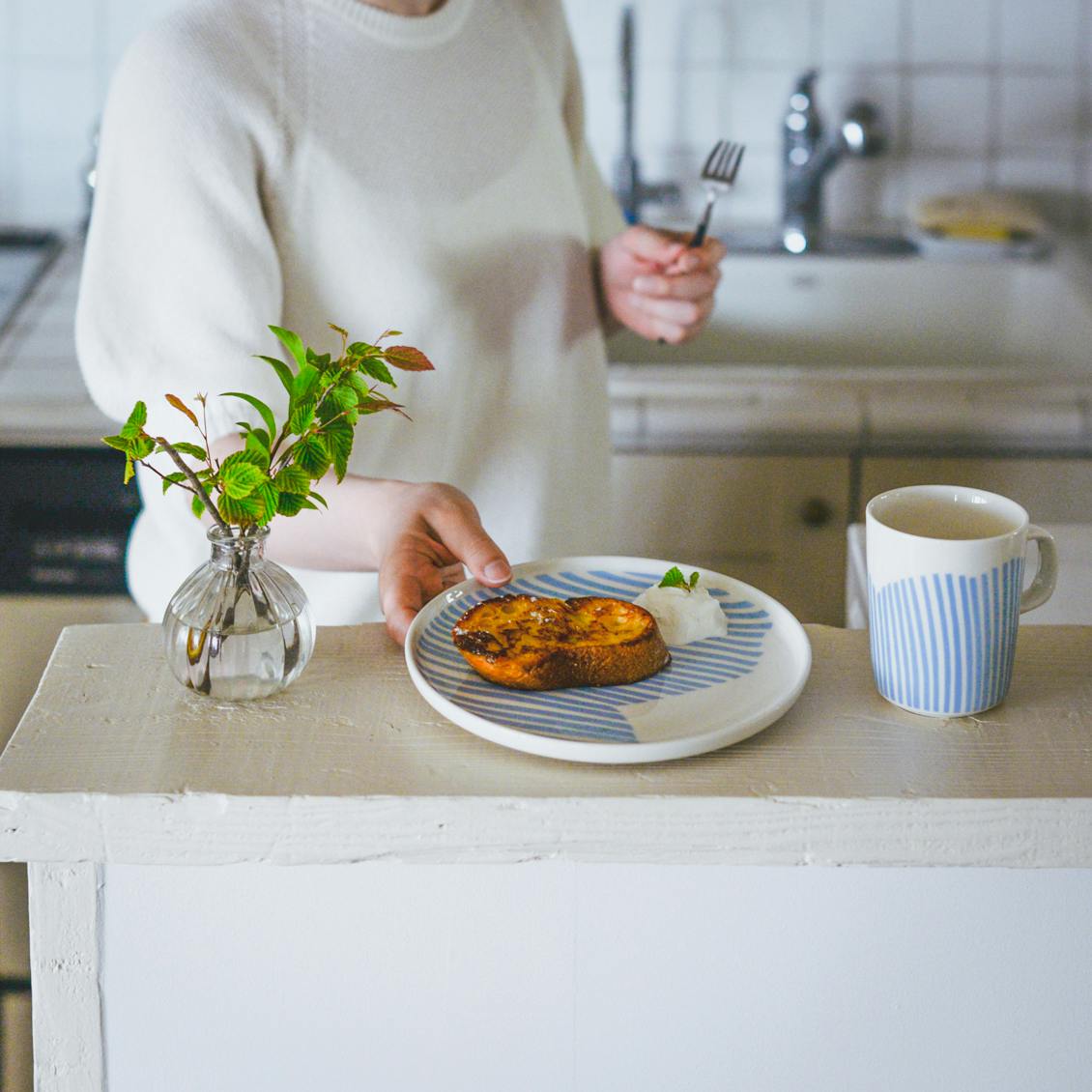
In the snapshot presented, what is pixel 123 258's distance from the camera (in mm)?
1027

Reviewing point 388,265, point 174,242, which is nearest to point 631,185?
point 388,265

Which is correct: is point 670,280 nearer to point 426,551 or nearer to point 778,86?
point 426,551

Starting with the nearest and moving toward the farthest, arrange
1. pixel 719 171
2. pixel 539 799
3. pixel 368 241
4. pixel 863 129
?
pixel 539 799 → pixel 368 241 → pixel 719 171 → pixel 863 129

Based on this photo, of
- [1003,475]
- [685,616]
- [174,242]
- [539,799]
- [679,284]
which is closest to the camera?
[539,799]

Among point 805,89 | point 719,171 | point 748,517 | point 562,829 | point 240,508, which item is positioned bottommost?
point 748,517

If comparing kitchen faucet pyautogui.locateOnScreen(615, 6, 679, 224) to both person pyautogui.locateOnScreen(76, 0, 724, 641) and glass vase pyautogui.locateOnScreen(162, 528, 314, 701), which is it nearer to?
person pyautogui.locateOnScreen(76, 0, 724, 641)

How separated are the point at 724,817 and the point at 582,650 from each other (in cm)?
11

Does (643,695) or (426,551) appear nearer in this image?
(643,695)

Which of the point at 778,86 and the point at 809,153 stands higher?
the point at 778,86

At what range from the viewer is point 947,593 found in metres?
0.66

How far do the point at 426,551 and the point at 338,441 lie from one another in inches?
6.2

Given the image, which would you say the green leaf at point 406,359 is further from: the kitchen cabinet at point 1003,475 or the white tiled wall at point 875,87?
the white tiled wall at point 875,87

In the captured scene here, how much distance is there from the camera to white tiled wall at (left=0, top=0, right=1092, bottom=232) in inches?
87.1

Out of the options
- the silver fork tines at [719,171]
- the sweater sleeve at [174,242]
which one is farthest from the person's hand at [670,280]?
the sweater sleeve at [174,242]
